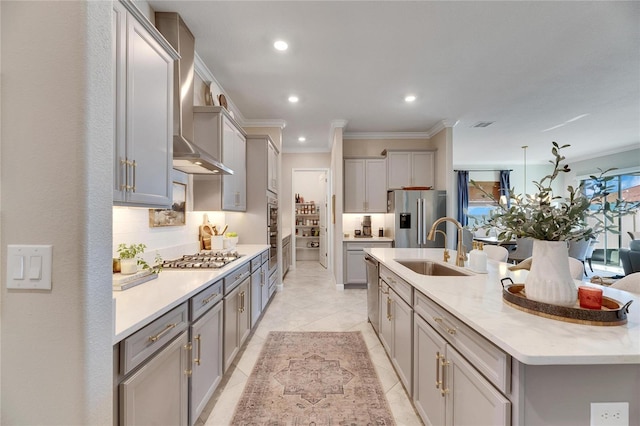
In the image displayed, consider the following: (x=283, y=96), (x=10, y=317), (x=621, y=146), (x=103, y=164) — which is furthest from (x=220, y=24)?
(x=621, y=146)

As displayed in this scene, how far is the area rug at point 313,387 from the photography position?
177 cm

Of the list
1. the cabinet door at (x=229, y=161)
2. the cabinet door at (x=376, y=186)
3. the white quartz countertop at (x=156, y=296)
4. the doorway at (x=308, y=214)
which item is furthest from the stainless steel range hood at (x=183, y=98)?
the doorway at (x=308, y=214)

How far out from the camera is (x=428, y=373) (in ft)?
4.97

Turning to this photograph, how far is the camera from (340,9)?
2109mm

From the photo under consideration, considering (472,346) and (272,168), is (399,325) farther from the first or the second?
(272,168)

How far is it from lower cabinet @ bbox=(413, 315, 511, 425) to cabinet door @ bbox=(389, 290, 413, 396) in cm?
9

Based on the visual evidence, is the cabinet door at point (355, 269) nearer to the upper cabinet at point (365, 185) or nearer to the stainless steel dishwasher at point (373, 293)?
the upper cabinet at point (365, 185)

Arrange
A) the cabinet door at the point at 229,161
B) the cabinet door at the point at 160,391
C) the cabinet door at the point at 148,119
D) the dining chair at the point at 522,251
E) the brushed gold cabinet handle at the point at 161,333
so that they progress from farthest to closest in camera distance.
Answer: the dining chair at the point at 522,251
the cabinet door at the point at 229,161
the cabinet door at the point at 148,119
the brushed gold cabinet handle at the point at 161,333
the cabinet door at the point at 160,391

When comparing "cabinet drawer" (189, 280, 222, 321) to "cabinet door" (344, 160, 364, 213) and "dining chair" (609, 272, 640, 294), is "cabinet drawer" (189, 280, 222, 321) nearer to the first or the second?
"dining chair" (609, 272, 640, 294)

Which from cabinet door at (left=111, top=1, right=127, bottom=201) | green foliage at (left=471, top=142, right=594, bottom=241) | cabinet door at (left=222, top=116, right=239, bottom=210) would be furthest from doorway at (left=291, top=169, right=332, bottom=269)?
green foliage at (left=471, top=142, right=594, bottom=241)

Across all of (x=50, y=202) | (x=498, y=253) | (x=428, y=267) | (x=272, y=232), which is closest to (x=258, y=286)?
(x=272, y=232)

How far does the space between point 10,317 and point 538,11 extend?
3511 millimetres

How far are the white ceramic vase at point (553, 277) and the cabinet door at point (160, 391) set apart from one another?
1684 mm

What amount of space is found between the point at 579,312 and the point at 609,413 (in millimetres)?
317
